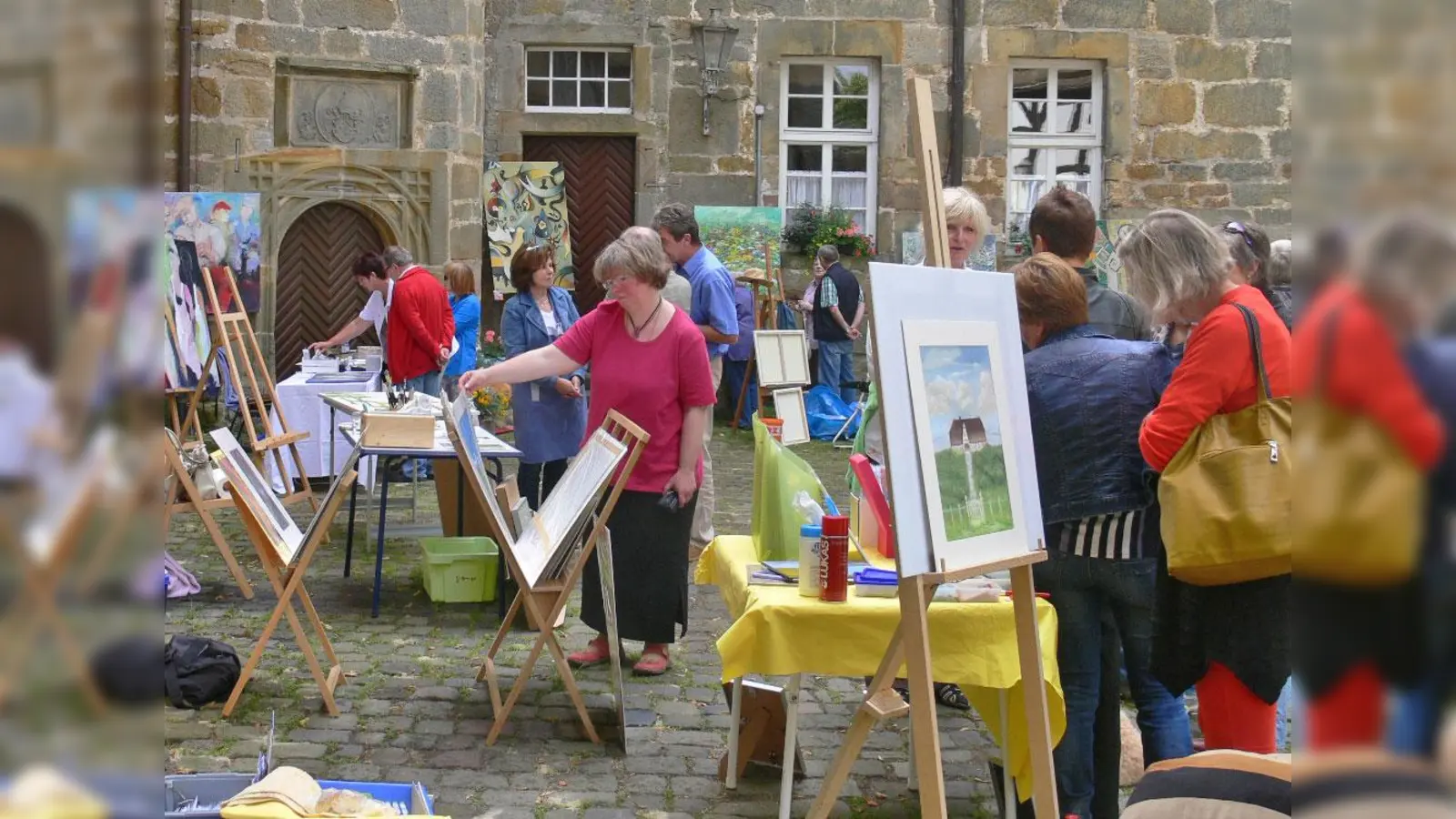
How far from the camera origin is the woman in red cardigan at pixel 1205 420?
3061 millimetres

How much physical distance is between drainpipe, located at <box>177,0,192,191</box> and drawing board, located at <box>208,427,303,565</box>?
7.01m

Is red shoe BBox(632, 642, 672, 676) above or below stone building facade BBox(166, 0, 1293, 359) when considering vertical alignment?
below

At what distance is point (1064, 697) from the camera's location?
3.56 meters

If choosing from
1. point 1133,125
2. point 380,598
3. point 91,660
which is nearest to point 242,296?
point 380,598

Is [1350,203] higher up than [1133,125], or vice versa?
[1133,125]

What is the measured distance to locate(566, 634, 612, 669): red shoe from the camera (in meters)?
5.45

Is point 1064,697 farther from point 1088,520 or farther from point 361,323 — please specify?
point 361,323

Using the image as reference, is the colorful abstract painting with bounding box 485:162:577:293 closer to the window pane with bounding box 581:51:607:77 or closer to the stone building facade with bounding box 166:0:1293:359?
the stone building facade with bounding box 166:0:1293:359

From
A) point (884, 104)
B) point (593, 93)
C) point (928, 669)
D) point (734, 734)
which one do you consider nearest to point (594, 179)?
point (593, 93)

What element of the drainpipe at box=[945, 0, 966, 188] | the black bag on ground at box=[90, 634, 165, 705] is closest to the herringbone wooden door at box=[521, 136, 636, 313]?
the drainpipe at box=[945, 0, 966, 188]

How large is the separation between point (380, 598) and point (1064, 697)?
3.90 m

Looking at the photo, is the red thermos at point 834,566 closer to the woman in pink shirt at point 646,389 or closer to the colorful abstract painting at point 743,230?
the woman in pink shirt at point 646,389

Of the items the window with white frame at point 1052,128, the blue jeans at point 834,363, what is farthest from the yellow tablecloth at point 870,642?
the window with white frame at point 1052,128

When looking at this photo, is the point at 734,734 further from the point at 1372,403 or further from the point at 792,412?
the point at 792,412
